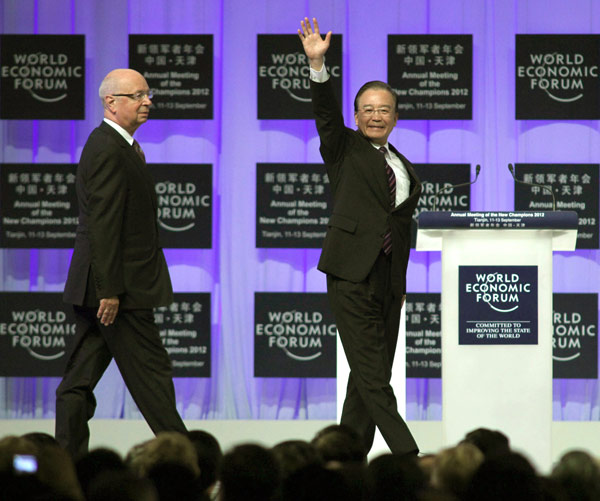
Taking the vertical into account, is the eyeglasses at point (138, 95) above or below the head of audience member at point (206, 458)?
above

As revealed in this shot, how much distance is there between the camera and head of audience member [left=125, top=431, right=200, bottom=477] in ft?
6.79

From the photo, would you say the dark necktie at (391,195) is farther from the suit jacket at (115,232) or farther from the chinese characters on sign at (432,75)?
the chinese characters on sign at (432,75)

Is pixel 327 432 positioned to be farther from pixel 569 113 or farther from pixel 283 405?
pixel 569 113

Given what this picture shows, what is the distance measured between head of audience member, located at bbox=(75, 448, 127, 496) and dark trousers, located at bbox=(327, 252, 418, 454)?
62.4 inches

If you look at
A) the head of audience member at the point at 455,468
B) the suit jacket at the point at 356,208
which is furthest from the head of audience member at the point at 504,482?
the suit jacket at the point at 356,208

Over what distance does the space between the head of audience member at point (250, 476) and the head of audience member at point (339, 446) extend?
0.32 m

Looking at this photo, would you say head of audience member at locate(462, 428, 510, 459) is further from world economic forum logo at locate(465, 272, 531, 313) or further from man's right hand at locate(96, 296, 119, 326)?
man's right hand at locate(96, 296, 119, 326)

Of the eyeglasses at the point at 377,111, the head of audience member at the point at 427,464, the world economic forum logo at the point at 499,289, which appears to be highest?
the eyeglasses at the point at 377,111

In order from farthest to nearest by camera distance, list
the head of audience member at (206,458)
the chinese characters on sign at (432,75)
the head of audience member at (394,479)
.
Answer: the chinese characters on sign at (432,75) → the head of audience member at (206,458) → the head of audience member at (394,479)

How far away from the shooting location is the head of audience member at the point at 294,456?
2.05 m

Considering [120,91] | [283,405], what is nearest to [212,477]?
[120,91]

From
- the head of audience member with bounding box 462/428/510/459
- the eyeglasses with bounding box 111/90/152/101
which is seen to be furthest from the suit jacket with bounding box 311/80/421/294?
the head of audience member with bounding box 462/428/510/459

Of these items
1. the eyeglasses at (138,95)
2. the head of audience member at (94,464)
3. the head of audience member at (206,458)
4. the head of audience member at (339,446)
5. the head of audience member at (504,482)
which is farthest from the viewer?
the eyeglasses at (138,95)

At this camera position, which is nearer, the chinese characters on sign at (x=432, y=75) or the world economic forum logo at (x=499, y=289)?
the world economic forum logo at (x=499, y=289)
